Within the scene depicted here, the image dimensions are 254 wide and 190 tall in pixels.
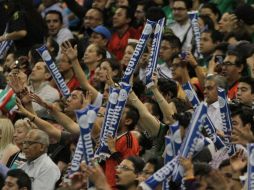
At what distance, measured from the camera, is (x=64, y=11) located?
19094mm

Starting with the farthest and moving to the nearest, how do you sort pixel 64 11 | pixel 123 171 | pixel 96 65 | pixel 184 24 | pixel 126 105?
pixel 64 11 → pixel 184 24 → pixel 96 65 → pixel 126 105 → pixel 123 171

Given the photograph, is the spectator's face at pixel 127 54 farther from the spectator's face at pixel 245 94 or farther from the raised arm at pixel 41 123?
the spectator's face at pixel 245 94

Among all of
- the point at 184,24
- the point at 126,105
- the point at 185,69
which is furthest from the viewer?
the point at 184,24

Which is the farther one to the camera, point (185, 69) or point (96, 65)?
point (96, 65)

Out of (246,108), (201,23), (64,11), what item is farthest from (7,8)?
(246,108)

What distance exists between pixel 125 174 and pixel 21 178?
40.3 inches

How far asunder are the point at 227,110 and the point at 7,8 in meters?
6.37

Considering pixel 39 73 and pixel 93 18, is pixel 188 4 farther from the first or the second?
pixel 39 73

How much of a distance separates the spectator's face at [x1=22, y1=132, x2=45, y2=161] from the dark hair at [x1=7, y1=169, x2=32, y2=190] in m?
0.71

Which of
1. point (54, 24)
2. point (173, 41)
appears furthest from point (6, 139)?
point (54, 24)

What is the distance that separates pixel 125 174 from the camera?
11.8m

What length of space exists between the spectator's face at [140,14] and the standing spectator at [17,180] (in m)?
5.77

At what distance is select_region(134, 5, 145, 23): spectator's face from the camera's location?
57.8 ft

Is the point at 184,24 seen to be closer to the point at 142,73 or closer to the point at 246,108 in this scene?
the point at 142,73
